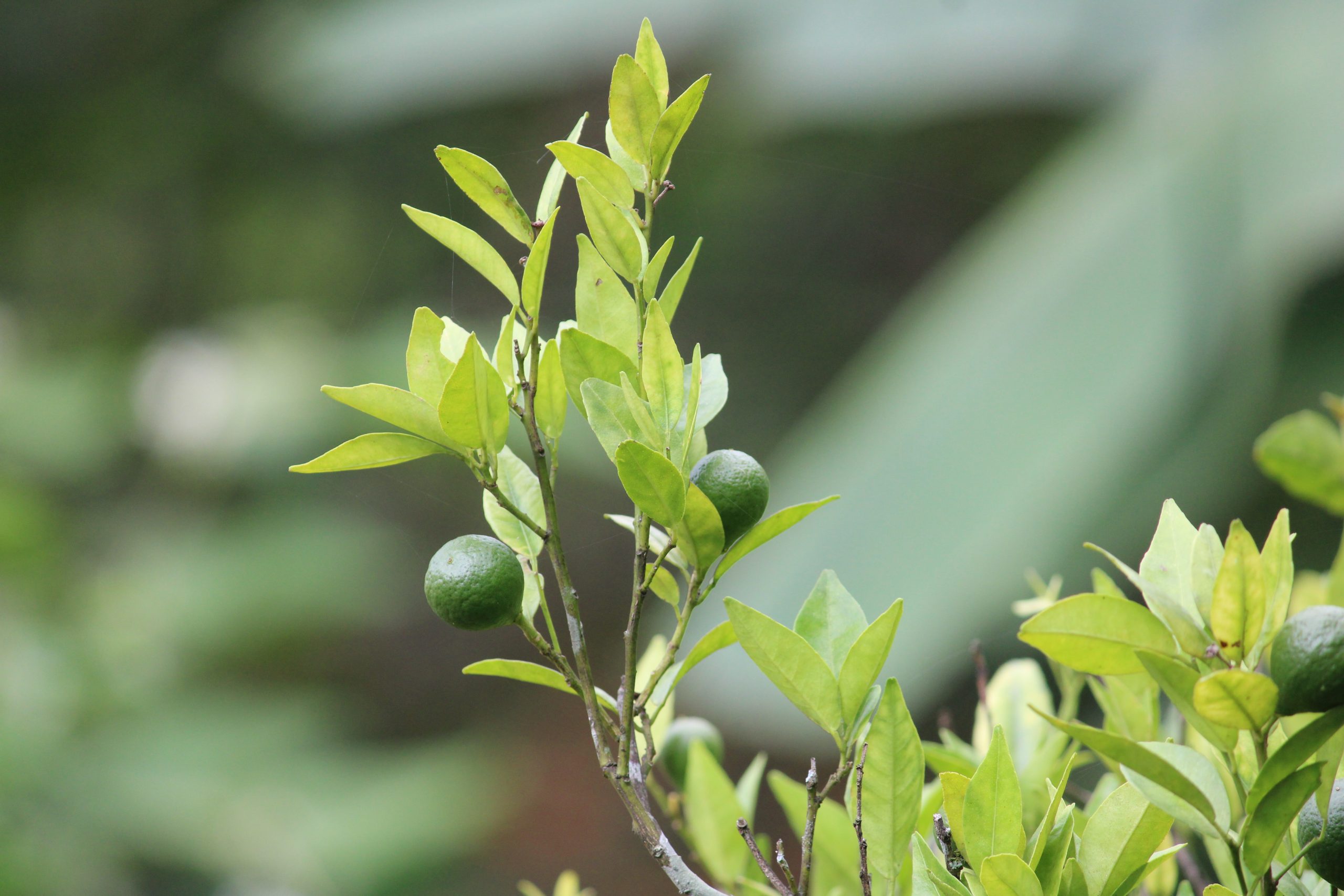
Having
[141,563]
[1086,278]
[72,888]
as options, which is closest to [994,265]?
[1086,278]

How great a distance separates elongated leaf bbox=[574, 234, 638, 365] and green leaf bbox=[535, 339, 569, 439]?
0.03 ft

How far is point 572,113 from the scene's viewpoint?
2971mm

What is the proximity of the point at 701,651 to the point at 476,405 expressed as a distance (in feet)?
0.27

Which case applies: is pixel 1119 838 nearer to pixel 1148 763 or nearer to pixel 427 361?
pixel 1148 763

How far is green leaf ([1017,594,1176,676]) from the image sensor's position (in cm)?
18

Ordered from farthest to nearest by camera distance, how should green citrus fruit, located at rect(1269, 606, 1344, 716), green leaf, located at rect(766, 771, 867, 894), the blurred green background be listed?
1. the blurred green background
2. green leaf, located at rect(766, 771, 867, 894)
3. green citrus fruit, located at rect(1269, 606, 1344, 716)

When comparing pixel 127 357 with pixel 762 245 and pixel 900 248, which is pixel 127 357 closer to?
pixel 762 245

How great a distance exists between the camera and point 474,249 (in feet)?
0.80

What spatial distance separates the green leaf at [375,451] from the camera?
0.23 metres

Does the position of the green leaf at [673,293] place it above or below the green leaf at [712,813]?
above

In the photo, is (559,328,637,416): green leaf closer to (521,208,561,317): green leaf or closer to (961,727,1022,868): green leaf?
(521,208,561,317): green leaf

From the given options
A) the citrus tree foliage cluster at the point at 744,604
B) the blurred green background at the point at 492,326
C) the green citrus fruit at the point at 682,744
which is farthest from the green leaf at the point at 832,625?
the blurred green background at the point at 492,326

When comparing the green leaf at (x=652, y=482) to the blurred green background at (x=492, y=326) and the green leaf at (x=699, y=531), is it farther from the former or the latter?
the blurred green background at (x=492, y=326)

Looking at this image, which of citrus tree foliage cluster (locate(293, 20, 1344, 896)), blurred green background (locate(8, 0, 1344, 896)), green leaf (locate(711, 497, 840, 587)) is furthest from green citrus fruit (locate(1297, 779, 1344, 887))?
blurred green background (locate(8, 0, 1344, 896))
